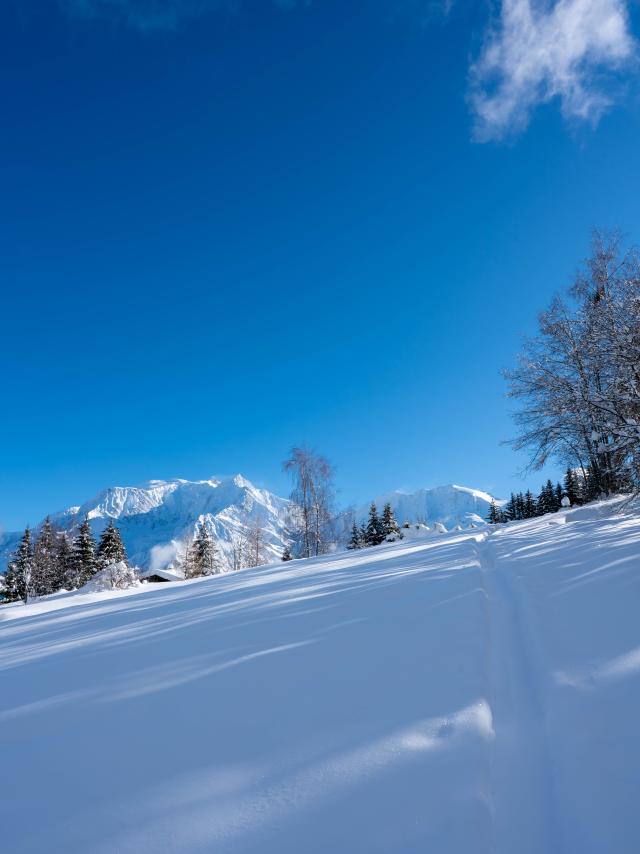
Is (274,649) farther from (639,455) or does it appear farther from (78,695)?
(639,455)

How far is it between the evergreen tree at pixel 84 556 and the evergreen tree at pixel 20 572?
311cm

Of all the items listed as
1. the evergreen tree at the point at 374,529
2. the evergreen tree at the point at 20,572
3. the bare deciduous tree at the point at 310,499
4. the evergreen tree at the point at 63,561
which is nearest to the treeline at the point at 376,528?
the evergreen tree at the point at 374,529

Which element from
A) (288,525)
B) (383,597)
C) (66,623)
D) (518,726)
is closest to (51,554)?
(288,525)

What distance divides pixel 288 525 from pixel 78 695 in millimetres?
20873

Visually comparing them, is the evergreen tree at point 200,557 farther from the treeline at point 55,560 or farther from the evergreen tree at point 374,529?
the evergreen tree at point 374,529

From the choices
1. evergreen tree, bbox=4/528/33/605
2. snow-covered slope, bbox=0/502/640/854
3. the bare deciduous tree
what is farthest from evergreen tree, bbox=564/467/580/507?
evergreen tree, bbox=4/528/33/605

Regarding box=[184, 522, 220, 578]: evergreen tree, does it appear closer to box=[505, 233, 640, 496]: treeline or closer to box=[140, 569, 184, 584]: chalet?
box=[140, 569, 184, 584]: chalet

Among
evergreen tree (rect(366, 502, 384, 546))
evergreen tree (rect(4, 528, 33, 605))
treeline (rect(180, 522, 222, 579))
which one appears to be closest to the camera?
evergreen tree (rect(4, 528, 33, 605))

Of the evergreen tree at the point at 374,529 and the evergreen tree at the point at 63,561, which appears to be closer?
the evergreen tree at the point at 63,561

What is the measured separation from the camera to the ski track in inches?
49.1

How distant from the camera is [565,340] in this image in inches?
339

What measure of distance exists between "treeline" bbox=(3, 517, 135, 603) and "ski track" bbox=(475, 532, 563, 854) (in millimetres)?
32742

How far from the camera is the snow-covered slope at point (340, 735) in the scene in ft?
3.93

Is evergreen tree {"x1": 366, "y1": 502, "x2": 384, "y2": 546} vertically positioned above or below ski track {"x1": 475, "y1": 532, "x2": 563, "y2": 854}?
below
